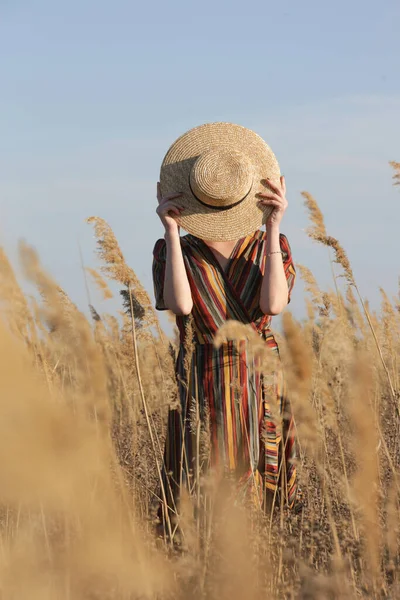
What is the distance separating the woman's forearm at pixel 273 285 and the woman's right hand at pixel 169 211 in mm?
380

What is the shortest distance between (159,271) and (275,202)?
54 centimetres

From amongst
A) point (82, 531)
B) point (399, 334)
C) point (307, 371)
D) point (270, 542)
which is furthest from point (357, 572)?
point (399, 334)

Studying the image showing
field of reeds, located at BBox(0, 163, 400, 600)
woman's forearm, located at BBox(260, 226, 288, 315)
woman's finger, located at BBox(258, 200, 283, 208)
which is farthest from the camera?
woman's finger, located at BBox(258, 200, 283, 208)

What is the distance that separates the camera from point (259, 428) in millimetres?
2650

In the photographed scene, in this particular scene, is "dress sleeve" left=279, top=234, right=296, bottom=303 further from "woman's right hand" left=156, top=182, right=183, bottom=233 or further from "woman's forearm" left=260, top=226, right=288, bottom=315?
"woman's right hand" left=156, top=182, right=183, bottom=233

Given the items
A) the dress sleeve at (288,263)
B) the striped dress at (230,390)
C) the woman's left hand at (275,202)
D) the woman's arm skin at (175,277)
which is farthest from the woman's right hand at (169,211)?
the dress sleeve at (288,263)

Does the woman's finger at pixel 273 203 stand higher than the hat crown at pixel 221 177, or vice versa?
the hat crown at pixel 221 177

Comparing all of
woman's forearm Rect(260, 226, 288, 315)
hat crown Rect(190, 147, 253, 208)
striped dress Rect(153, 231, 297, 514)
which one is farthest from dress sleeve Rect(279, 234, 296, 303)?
hat crown Rect(190, 147, 253, 208)

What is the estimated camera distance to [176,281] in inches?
103

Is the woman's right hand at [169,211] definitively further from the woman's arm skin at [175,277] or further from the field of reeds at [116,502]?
the field of reeds at [116,502]

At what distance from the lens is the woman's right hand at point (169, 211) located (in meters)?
2.70

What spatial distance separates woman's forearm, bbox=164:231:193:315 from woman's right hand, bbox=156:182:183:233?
0.12ft

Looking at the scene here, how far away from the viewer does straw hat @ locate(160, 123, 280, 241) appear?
270 cm

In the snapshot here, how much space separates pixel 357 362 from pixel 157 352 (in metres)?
1.98
